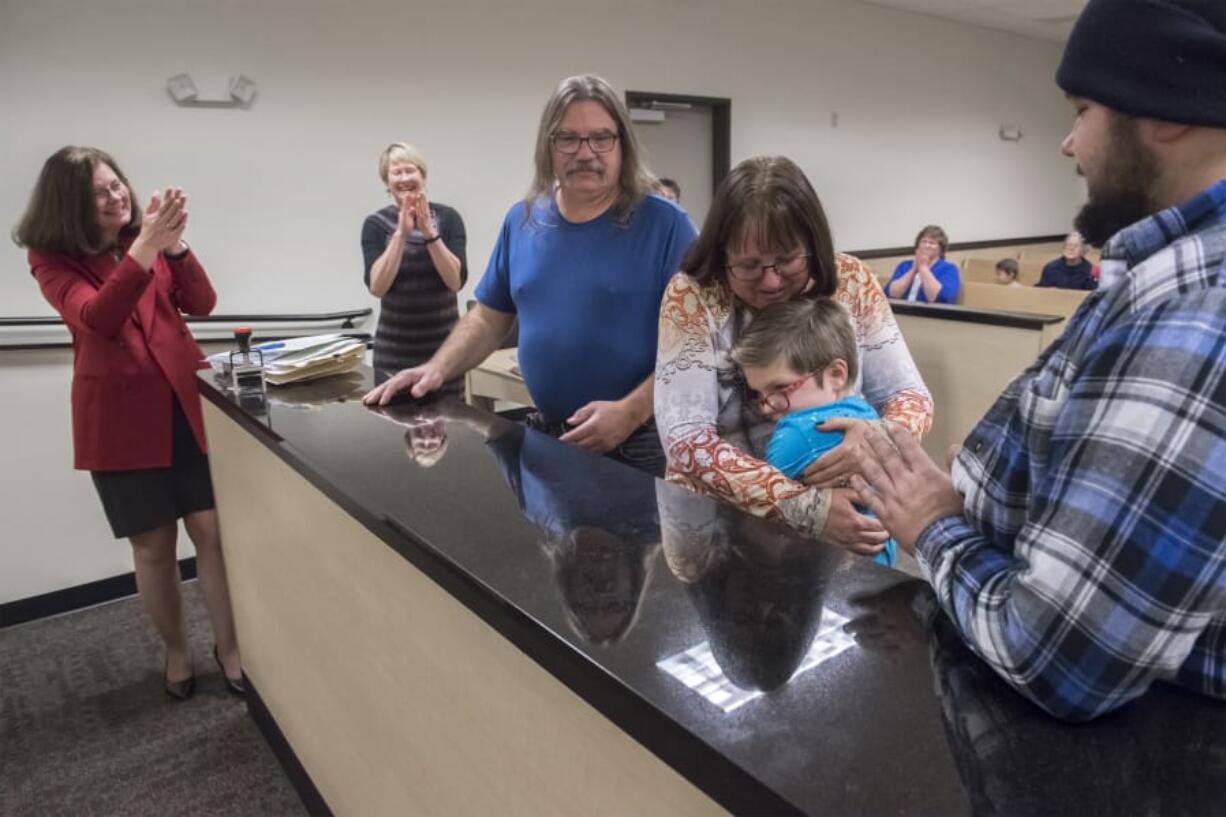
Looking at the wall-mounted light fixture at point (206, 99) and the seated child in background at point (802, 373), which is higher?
the wall-mounted light fixture at point (206, 99)

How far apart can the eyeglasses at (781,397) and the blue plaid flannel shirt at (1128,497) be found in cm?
69

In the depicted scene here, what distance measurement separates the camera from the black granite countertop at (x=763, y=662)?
21.4 inches

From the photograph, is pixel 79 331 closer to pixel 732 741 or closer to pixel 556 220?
pixel 556 220

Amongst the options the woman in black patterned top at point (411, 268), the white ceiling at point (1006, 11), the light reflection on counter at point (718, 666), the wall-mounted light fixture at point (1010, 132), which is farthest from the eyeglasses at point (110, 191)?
the wall-mounted light fixture at point (1010, 132)

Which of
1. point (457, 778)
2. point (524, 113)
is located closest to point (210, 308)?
point (457, 778)

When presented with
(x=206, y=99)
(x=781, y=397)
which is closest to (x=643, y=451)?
(x=781, y=397)

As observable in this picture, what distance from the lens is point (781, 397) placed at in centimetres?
136

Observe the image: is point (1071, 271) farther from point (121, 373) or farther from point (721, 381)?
point (121, 373)

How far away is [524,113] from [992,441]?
157 inches

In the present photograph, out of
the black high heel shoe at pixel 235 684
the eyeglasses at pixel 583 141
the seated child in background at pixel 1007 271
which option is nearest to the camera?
the eyeglasses at pixel 583 141

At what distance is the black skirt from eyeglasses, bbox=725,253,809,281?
1.78 meters

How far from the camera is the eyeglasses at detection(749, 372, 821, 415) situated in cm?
134

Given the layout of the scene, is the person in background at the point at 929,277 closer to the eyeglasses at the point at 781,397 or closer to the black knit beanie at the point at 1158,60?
the eyeglasses at the point at 781,397

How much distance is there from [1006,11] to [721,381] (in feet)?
22.5
